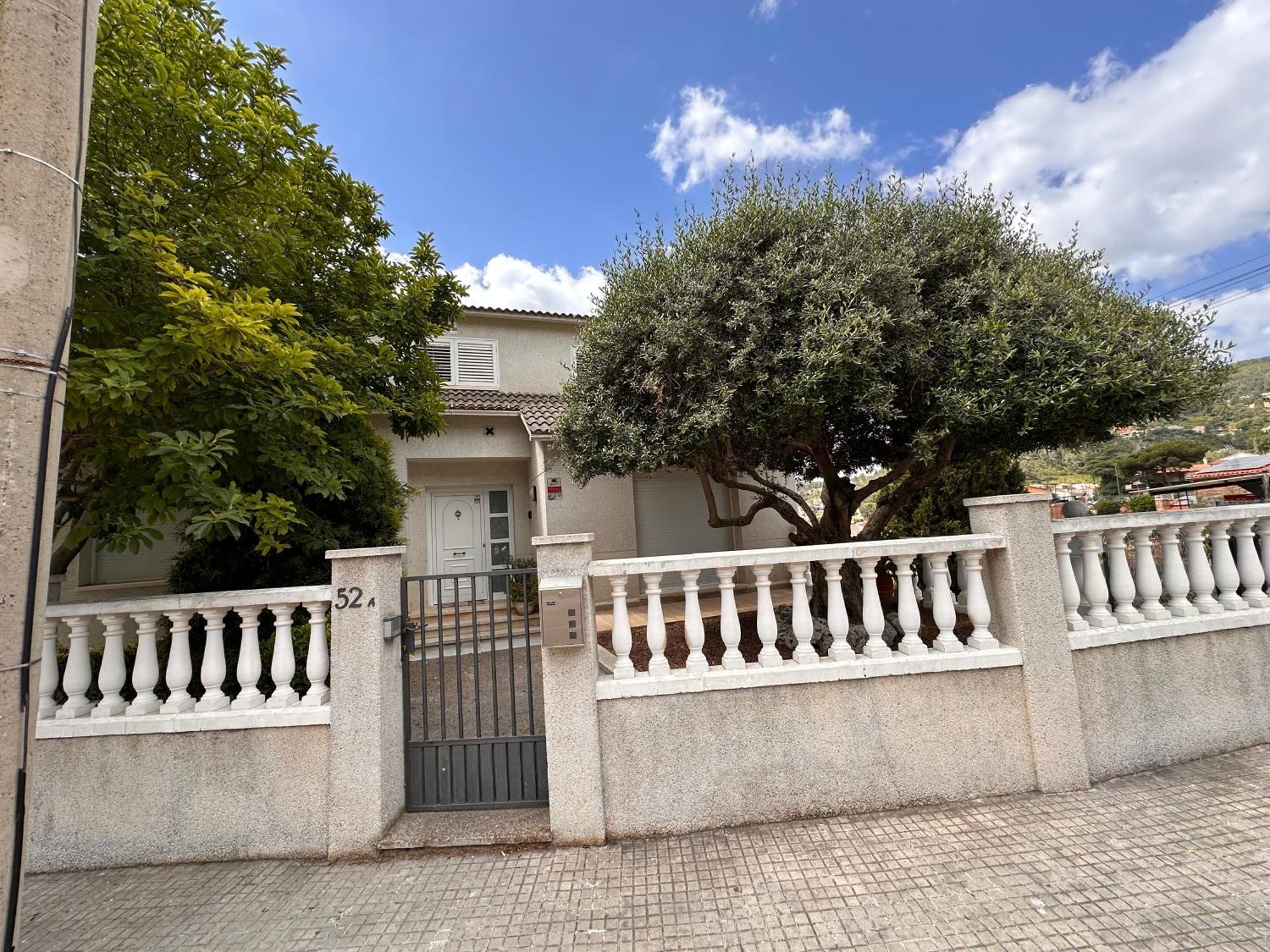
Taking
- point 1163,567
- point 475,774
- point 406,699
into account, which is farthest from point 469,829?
point 1163,567

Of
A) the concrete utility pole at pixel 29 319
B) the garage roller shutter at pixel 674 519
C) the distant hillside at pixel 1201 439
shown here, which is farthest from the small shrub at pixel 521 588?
the distant hillside at pixel 1201 439

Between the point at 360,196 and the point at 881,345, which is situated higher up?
the point at 360,196

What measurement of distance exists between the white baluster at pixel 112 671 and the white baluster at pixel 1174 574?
23.9ft

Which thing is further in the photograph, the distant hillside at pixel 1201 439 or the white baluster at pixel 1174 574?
the distant hillside at pixel 1201 439

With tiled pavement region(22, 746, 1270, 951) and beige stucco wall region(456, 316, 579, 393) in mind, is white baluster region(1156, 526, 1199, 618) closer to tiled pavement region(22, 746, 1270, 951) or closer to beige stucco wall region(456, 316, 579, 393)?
tiled pavement region(22, 746, 1270, 951)

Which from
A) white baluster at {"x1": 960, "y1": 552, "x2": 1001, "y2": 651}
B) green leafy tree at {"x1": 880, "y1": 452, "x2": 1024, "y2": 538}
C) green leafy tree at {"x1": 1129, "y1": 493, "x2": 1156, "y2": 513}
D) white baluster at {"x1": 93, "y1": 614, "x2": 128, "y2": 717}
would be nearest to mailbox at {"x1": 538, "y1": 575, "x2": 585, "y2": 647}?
white baluster at {"x1": 960, "y1": 552, "x2": 1001, "y2": 651}

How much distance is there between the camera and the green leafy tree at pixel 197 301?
9.46 feet

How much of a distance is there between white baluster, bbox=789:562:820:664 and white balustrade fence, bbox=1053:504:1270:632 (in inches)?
72.1

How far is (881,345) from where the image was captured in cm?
388

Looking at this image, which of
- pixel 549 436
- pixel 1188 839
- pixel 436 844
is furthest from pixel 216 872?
pixel 549 436

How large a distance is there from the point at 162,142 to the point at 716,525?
6010mm

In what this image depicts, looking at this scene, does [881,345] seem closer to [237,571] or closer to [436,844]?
[436,844]

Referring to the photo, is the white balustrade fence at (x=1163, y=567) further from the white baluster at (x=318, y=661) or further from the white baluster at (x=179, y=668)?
the white baluster at (x=179, y=668)

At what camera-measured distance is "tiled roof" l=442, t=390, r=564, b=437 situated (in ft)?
27.1
